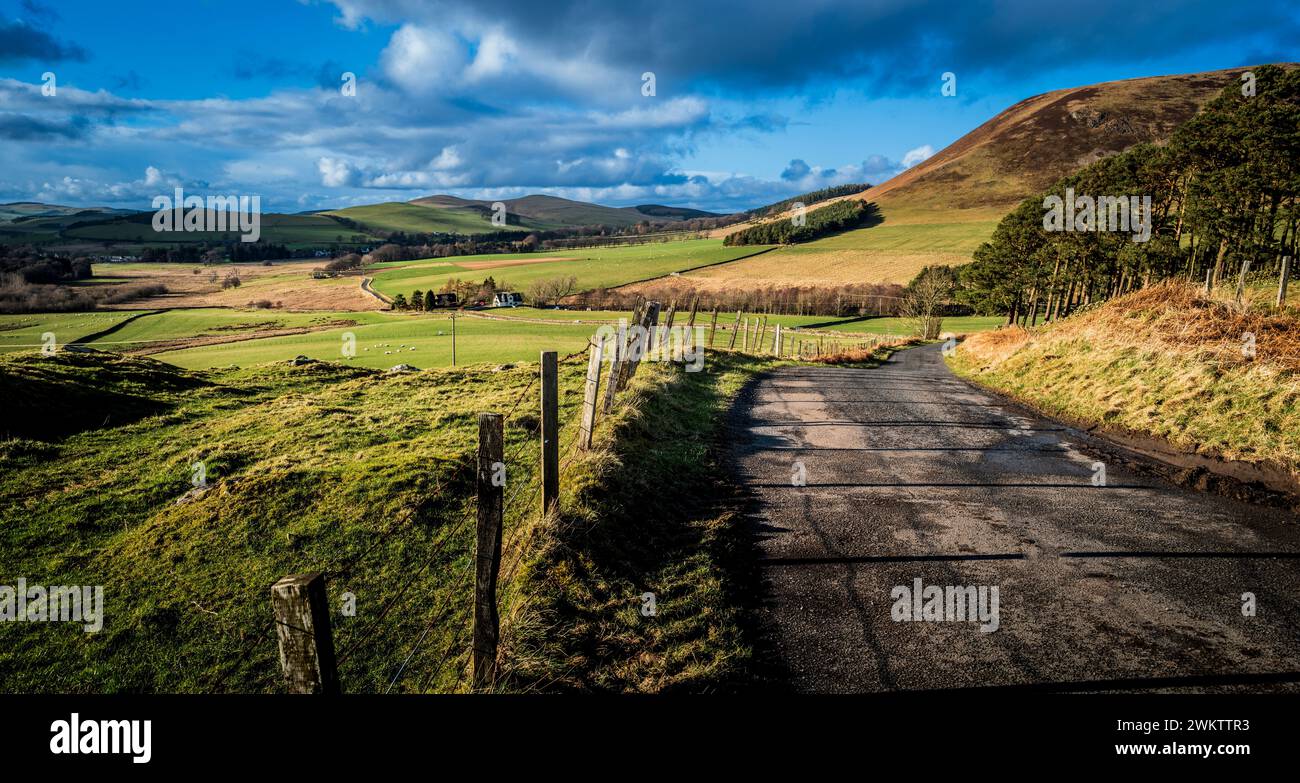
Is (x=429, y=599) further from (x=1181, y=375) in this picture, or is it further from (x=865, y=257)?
(x=865, y=257)

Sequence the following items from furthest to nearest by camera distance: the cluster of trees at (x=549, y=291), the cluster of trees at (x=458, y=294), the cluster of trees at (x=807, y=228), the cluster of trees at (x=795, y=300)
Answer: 1. the cluster of trees at (x=807, y=228)
2. the cluster of trees at (x=549, y=291)
3. the cluster of trees at (x=458, y=294)
4. the cluster of trees at (x=795, y=300)

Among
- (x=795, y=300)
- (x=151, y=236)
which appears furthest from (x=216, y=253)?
(x=795, y=300)

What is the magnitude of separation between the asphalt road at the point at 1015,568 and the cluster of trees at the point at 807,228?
123m

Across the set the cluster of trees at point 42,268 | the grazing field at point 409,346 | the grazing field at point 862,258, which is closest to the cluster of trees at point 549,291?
the grazing field at point 862,258

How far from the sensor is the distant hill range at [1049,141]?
450 ft

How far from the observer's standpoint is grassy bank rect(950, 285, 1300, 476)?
1080 centimetres

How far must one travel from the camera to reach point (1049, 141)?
15262 centimetres

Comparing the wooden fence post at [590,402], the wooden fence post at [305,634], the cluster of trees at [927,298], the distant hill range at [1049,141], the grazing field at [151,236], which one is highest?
the distant hill range at [1049,141]

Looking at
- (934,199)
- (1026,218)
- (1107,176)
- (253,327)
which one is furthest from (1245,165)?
(934,199)

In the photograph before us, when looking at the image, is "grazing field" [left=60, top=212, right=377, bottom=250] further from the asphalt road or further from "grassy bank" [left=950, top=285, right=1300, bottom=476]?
the asphalt road

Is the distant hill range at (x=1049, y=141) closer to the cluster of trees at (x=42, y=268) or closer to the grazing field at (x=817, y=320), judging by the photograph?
the grazing field at (x=817, y=320)

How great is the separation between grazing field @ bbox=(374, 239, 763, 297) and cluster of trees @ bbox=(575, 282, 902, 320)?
13744mm
